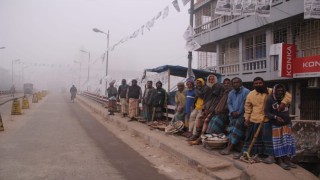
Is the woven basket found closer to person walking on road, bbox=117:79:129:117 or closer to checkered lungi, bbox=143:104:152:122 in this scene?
checkered lungi, bbox=143:104:152:122

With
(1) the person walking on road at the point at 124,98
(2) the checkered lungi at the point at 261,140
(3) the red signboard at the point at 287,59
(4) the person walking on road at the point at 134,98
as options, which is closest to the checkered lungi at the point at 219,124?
(2) the checkered lungi at the point at 261,140

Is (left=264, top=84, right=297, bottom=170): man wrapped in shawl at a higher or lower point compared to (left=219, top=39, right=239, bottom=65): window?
lower

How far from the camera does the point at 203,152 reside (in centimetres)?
757

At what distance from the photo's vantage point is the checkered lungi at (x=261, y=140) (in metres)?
6.53

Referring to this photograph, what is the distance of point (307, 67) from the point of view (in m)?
15.6

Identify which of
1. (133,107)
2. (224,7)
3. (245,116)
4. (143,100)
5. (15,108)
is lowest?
(15,108)

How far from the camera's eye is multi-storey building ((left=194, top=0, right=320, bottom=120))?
1597cm

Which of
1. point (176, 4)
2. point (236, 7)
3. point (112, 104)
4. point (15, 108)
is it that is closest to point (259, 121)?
point (236, 7)

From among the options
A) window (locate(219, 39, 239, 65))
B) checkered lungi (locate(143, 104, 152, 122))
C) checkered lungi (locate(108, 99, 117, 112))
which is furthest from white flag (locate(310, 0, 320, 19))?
window (locate(219, 39, 239, 65))

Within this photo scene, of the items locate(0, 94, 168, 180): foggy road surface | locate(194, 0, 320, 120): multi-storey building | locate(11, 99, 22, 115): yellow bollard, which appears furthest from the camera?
locate(11, 99, 22, 115): yellow bollard

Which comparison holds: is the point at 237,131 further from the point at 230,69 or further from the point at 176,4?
the point at 230,69

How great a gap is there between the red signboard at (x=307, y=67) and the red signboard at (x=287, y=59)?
203mm

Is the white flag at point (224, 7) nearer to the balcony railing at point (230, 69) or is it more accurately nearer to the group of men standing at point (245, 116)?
the group of men standing at point (245, 116)

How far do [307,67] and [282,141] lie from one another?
10546 millimetres
